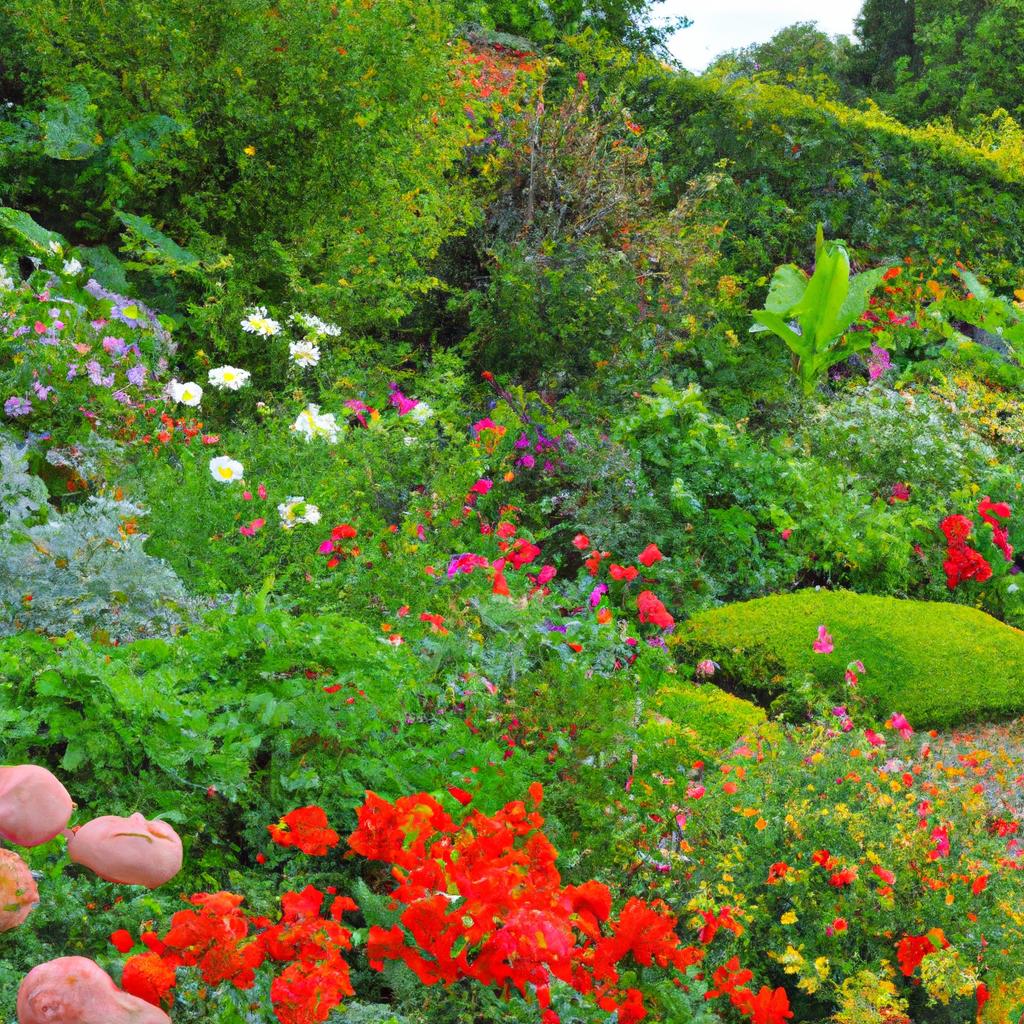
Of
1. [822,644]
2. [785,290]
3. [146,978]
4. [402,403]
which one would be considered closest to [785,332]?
[785,290]

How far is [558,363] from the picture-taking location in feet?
22.6

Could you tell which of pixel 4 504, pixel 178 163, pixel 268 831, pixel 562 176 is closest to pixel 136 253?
pixel 178 163

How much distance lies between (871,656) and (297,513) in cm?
253

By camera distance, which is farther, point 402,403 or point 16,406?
point 402,403

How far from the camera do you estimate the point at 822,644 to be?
15.2ft

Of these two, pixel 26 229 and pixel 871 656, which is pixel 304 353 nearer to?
pixel 26 229

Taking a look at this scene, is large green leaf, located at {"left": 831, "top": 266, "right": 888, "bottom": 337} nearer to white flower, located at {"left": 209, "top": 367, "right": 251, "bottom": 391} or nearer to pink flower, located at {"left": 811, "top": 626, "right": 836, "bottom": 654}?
pink flower, located at {"left": 811, "top": 626, "right": 836, "bottom": 654}

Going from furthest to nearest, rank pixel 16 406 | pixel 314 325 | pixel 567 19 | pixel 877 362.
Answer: pixel 567 19, pixel 877 362, pixel 314 325, pixel 16 406

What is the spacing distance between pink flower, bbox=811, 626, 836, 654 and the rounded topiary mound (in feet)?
0.31

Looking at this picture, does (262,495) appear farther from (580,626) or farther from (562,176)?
(562,176)

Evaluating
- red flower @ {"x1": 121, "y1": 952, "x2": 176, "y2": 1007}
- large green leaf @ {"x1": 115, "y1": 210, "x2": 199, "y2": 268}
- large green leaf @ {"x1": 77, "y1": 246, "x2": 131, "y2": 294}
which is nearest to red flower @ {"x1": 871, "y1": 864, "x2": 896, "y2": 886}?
red flower @ {"x1": 121, "y1": 952, "x2": 176, "y2": 1007}

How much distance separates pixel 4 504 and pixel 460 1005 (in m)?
2.31

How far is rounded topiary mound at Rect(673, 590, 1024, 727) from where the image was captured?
474 cm

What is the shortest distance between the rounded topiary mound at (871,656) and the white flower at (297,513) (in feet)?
5.74
